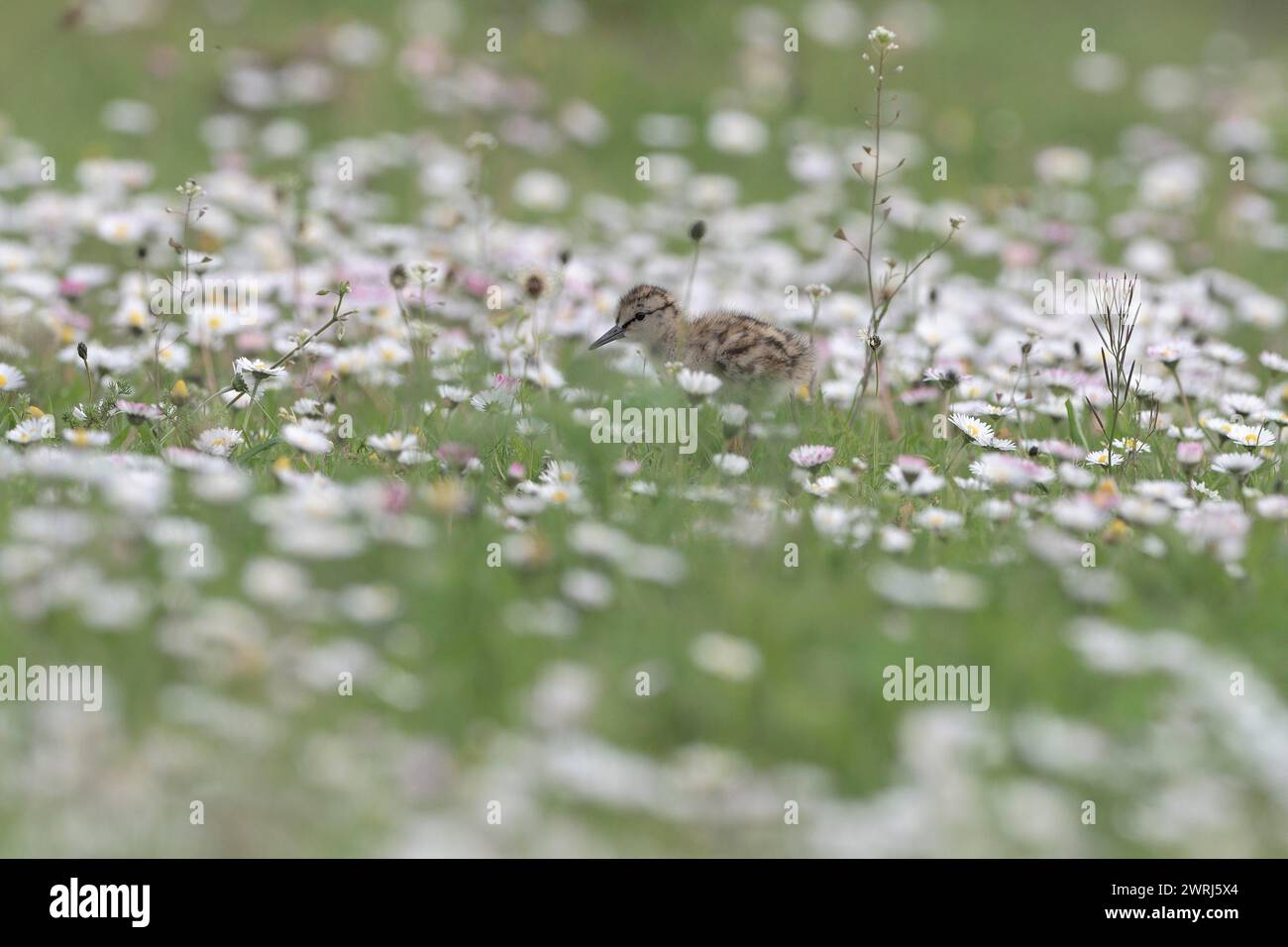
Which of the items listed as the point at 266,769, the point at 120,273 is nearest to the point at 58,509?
the point at 266,769

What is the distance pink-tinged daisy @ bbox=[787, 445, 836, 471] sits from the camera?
4.90m

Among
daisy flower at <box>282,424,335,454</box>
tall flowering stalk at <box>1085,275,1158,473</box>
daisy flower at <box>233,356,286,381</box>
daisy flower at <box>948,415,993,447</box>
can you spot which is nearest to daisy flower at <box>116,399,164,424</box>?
daisy flower at <box>233,356,286,381</box>

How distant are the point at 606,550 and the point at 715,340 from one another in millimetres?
2276

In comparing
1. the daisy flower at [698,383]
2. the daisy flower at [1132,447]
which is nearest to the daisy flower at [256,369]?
the daisy flower at [698,383]

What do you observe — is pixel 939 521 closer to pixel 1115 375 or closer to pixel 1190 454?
pixel 1190 454

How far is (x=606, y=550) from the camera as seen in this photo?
4051mm

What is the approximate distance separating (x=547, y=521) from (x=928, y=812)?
65.6 inches

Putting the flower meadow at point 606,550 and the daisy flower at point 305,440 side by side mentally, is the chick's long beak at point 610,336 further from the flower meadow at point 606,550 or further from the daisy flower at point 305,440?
the daisy flower at point 305,440

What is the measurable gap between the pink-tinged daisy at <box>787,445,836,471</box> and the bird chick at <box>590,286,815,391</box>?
0.94m

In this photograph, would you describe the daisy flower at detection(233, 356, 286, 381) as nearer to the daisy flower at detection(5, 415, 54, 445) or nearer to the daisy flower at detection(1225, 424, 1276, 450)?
the daisy flower at detection(5, 415, 54, 445)

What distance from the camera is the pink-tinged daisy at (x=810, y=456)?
4.90m

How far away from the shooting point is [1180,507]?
4.61m

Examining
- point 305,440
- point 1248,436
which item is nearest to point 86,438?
point 305,440
